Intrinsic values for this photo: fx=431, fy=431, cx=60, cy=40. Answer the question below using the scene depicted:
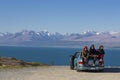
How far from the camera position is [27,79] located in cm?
2375

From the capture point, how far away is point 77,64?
2980 cm

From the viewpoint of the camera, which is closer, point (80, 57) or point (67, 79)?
point (67, 79)

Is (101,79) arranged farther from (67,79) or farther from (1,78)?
(1,78)

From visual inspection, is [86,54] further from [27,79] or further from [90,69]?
[27,79]

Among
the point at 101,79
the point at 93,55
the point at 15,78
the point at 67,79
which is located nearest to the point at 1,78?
the point at 15,78

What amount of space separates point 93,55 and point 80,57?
1.00 metres

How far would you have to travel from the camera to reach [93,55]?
95.8 feet

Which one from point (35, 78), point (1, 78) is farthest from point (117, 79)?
point (1, 78)

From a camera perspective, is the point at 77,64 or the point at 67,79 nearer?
the point at 67,79

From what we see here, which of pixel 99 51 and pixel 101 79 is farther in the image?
pixel 99 51

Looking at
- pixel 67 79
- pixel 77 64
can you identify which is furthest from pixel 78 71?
pixel 67 79

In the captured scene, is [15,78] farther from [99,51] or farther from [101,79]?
[99,51]

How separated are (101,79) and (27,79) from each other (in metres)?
4.10

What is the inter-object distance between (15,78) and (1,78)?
79 cm
